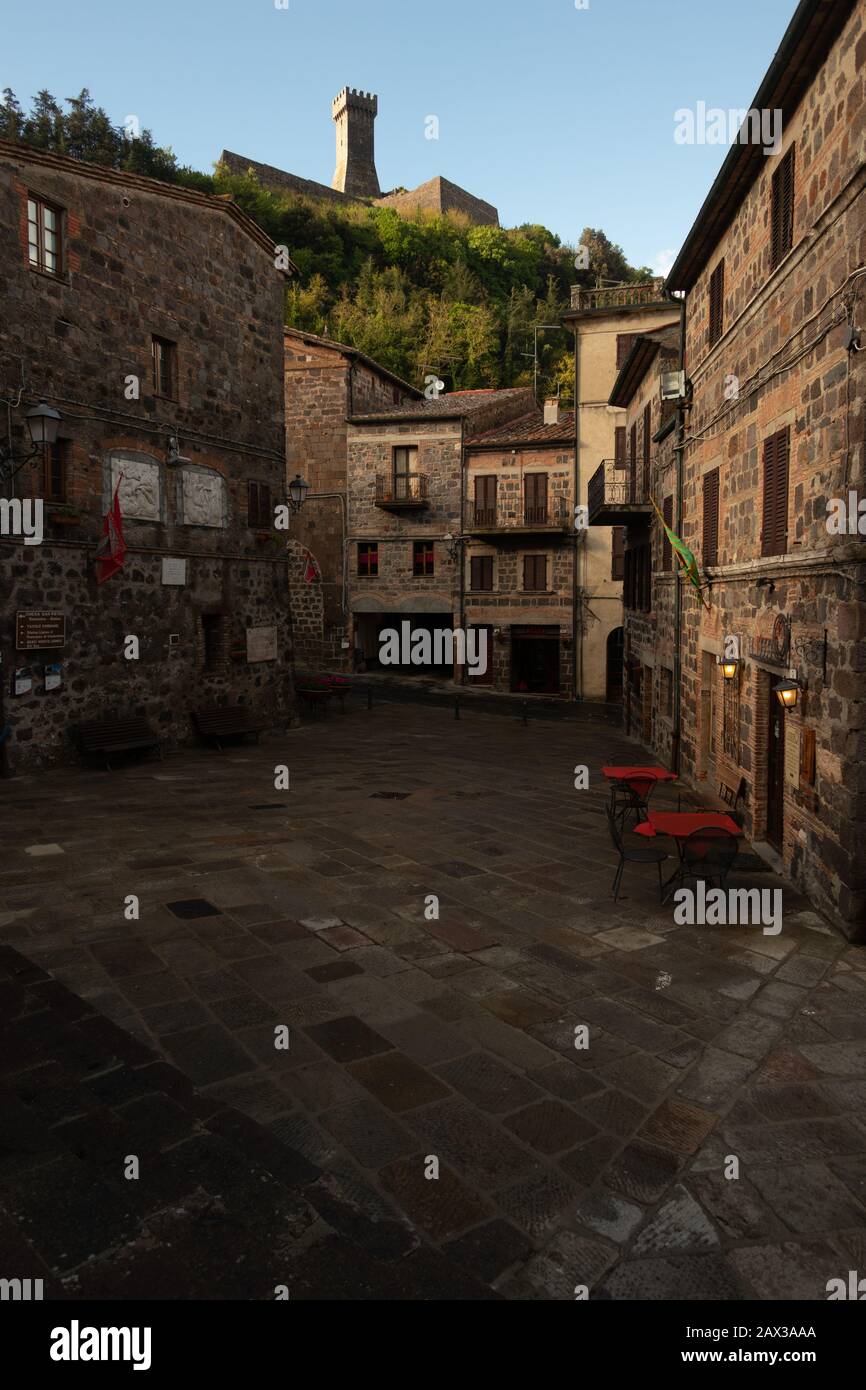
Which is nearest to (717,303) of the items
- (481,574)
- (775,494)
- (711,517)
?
(711,517)

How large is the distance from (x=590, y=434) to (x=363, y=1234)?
27058mm

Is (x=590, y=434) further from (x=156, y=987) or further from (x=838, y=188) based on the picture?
(x=156, y=987)

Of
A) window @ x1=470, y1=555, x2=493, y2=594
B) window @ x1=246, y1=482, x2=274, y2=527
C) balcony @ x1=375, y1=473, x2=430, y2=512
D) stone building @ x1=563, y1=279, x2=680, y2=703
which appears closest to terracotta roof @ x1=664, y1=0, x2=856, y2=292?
window @ x1=246, y1=482, x2=274, y2=527

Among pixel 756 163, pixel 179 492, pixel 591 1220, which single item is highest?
pixel 756 163

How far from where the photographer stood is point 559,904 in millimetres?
7820

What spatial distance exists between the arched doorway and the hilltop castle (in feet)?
138

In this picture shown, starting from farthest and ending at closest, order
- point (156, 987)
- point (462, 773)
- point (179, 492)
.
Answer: point (179, 492) < point (462, 773) < point (156, 987)

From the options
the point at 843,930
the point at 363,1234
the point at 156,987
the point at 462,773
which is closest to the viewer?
the point at 363,1234

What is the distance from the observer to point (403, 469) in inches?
1208

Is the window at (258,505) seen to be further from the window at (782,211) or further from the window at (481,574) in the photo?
the window at (481,574)

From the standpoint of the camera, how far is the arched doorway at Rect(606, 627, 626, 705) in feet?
94.2

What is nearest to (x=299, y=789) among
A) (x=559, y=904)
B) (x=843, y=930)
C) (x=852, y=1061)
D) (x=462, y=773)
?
(x=462, y=773)

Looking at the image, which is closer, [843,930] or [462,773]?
[843,930]

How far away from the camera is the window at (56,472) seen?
1381 cm
